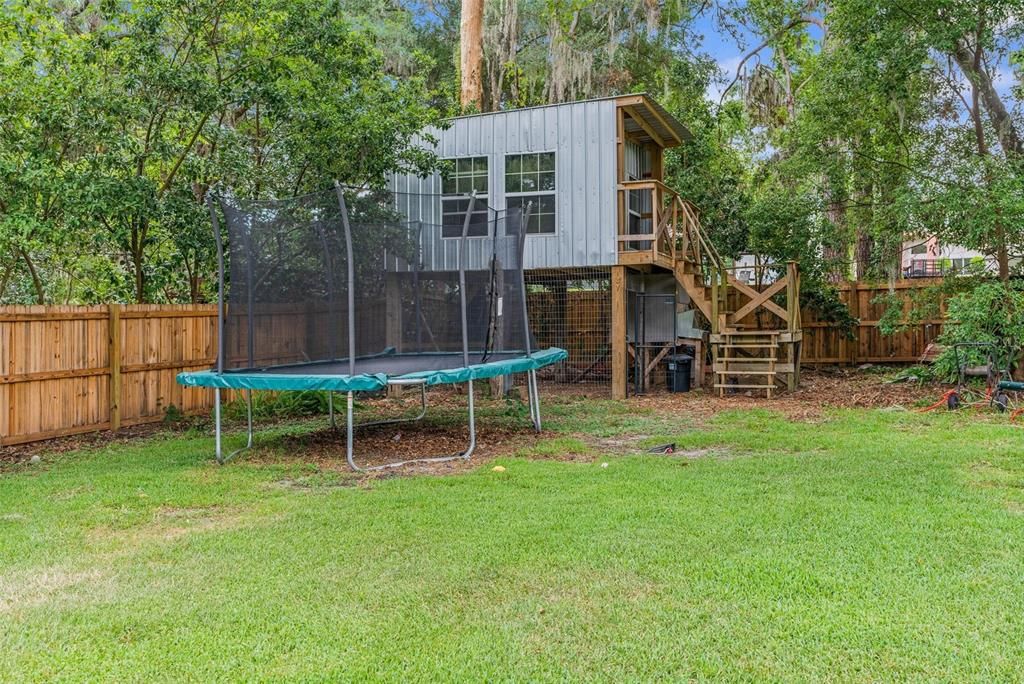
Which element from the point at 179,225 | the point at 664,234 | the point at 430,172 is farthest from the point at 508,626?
the point at 664,234

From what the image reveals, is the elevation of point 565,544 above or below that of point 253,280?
below

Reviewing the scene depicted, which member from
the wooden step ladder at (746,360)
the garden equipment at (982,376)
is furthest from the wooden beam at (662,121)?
the garden equipment at (982,376)

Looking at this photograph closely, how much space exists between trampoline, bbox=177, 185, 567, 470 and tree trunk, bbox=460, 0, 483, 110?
5.35 meters

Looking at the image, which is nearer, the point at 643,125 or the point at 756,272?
the point at 643,125

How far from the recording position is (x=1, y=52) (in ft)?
24.7

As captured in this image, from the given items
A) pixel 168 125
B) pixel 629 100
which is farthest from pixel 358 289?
pixel 629 100

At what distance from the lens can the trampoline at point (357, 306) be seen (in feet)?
21.6

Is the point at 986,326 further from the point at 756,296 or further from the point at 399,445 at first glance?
the point at 399,445

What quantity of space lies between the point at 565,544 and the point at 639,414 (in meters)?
5.52

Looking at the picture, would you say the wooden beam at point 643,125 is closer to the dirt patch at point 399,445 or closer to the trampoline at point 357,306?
the trampoline at point 357,306

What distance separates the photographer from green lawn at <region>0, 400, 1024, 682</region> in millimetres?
2748

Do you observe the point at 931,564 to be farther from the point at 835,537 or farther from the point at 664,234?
the point at 664,234

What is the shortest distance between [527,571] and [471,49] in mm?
11897

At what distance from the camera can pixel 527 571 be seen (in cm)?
363
